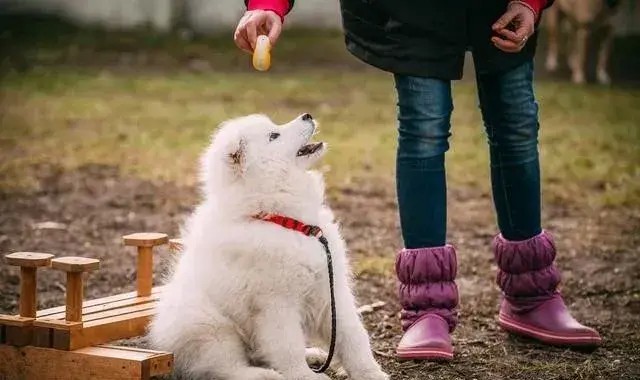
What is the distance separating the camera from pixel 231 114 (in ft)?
31.7

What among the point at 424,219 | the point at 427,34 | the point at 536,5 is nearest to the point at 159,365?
the point at 424,219

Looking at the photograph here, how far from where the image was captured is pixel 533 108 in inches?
149

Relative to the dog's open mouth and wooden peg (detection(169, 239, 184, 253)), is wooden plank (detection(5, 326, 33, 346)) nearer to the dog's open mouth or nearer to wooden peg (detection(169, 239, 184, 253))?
wooden peg (detection(169, 239, 184, 253))

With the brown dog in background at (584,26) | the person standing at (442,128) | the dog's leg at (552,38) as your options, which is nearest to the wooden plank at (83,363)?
the person standing at (442,128)

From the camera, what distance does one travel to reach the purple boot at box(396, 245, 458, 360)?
3.58 meters

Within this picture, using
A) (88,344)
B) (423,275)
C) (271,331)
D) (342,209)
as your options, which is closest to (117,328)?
(88,344)

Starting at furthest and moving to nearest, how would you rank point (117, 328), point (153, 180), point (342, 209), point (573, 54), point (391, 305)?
point (573, 54), point (153, 180), point (342, 209), point (391, 305), point (117, 328)

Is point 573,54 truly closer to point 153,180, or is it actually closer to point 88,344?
point 153,180

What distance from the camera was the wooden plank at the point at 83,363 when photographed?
302 centimetres

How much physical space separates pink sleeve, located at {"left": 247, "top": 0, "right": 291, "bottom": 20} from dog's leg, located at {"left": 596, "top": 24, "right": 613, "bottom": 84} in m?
10.1

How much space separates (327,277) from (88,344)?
29.5 inches

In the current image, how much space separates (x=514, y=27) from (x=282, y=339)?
52.7 inches

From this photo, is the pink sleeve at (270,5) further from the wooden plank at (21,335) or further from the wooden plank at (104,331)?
the wooden plank at (21,335)

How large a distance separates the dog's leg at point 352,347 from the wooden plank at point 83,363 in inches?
20.9
